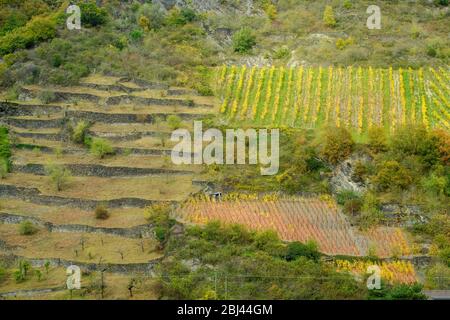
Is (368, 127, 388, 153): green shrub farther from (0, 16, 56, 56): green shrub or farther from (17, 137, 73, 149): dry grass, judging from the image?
(0, 16, 56, 56): green shrub

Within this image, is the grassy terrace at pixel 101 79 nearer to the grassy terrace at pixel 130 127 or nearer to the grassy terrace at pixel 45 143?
the grassy terrace at pixel 130 127

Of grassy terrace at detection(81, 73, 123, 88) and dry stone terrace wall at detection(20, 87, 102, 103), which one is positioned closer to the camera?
dry stone terrace wall at detection(20, 87, 102, 103)

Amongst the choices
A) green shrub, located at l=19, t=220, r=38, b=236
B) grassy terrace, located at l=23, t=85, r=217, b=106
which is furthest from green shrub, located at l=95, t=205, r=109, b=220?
grassy terrace, located at l=23, t=85, r=217, b=106

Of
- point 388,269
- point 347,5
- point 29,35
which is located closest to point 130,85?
point 29,35

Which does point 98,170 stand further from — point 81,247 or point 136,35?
point 136,35

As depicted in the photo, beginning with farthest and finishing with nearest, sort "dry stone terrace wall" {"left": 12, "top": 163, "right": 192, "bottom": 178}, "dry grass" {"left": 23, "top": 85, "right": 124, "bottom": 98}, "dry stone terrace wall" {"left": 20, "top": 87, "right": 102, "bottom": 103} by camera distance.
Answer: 1. "dry grass" {"left": 23, "top": 85, "right": 124, "bottom": 98}
2. "dry stone terrace wall" {"left": 20, "top": 87, "right": 102, "bottom": 103}
3. "dry stone terrace wall" {"left": 12, "top": 163, "right": 192, "bottom": 178}

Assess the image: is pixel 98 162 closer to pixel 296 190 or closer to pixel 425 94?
pixel 296 190
